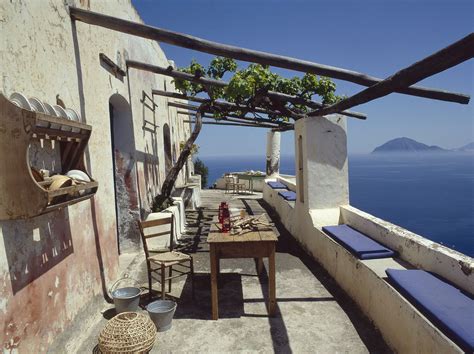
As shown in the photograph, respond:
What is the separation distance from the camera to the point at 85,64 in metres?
4.27

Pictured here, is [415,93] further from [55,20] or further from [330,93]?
[55,20]

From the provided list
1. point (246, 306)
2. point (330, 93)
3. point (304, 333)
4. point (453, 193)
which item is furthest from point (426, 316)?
point (453, 193)

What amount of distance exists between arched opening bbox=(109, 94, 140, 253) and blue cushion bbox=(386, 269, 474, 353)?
472 cm

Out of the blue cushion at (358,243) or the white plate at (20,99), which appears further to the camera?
the blue cushion at (358,243)

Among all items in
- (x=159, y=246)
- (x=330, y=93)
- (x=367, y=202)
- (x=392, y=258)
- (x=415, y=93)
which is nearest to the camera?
(x=415, y=93)

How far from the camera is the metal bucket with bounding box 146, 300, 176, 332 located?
3688 mm

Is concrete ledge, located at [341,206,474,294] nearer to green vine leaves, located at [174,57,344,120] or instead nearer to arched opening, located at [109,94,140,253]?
green vine leaves, located at [174,57,344,120]

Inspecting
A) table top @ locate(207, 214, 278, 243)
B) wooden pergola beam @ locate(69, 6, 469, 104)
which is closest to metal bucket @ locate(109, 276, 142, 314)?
table top @ locate(207, 214, 278, 243)

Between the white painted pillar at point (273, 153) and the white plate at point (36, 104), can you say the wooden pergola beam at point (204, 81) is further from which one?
the white painted pillar at point (273, 153)

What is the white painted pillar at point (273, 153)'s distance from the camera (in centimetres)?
1434

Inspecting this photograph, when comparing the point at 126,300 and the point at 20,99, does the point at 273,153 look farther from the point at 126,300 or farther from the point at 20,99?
the point at 20,99

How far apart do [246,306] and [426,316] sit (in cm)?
216

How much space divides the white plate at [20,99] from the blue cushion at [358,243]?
3877 mm

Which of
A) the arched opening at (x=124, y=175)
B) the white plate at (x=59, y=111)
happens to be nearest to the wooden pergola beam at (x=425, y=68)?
the white plate at (x=59, y=111)
